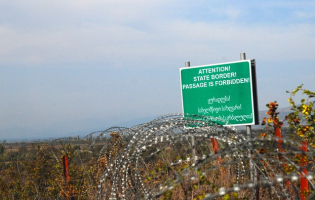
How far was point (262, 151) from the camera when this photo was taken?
309 inches

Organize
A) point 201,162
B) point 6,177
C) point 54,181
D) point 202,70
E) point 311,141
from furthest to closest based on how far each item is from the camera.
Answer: point 6,177
point 202,70
point 54,181
point 311,141
point 201,162

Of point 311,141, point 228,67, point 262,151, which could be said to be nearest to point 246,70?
point 228,67

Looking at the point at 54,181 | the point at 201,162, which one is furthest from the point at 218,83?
the point at 201,162

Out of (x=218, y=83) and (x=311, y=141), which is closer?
(x=311, y=141)

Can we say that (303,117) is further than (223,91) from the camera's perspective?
No

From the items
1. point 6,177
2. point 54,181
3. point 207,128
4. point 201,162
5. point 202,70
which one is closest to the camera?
point 201,162

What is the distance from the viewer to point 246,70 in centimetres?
1151

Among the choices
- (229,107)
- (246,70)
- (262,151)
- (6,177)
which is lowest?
(6,177)

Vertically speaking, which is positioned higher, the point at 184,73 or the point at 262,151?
the point at 184,73

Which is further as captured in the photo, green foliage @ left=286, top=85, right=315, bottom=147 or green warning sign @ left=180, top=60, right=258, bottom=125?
green warning sign @ left=180, top=60, right=258, bottom=125

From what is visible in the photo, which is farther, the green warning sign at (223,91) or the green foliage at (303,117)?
the green warning sign at (223,91)

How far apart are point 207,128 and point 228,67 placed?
→ 4399mm

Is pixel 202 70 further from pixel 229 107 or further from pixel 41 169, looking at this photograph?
pixel 41 169

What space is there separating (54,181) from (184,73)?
13.5 ft
